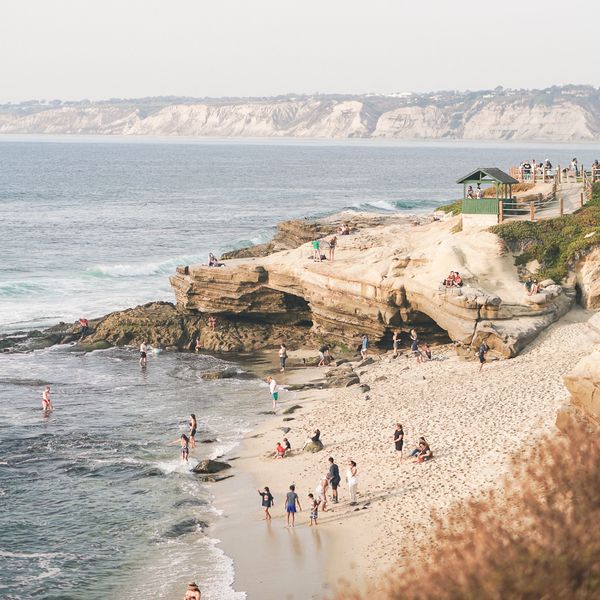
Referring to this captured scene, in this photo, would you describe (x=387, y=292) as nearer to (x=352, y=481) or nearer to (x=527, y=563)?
(x=352, y=481)

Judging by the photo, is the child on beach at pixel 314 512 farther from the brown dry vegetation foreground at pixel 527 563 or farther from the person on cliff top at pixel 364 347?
the person on cliff top at pixel 364 347

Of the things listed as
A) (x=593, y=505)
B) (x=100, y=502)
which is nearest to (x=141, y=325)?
(x=100, y=502)

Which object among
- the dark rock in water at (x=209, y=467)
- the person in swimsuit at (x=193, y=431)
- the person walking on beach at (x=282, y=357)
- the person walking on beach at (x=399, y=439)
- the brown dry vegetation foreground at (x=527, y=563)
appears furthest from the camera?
the person walking on beach at (x=282, y=357)

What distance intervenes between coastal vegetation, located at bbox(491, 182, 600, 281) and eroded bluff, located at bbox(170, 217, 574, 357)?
693 millimetres

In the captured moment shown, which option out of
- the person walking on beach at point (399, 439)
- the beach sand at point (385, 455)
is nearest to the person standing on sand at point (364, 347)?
the beach sand at point (385, 455)

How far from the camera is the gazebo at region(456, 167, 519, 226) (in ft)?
124

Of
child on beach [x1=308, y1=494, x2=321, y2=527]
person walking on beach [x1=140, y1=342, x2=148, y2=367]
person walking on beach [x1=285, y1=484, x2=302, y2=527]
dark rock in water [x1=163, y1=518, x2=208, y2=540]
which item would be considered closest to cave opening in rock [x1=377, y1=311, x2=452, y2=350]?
person walking on beach [x1=140, y1=342, x2=148, y2=367]

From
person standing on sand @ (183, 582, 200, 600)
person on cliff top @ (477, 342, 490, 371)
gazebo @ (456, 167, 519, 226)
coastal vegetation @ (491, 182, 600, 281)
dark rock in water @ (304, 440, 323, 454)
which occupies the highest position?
gazebo @ (456, 167, 519, 226)

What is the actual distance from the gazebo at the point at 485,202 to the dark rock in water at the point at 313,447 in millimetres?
14771

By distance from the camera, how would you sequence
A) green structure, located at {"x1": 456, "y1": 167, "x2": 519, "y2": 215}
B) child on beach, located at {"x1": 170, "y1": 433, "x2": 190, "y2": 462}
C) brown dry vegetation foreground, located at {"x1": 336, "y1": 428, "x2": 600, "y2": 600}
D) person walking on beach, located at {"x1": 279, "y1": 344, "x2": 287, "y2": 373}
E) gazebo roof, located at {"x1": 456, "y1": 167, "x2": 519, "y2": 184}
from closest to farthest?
brown dry vegetation foreground, located at {"x1": 336, "y1": 428, "x2": 600, "y2": 600}, child on beach, located at {"x1": 170, "y1": 433, "x2": 190, "y2": 462}, person walking on beach, located at {"x1": 279, "y1": 344, "x2": 287, "y2": 373}, gazebo roof, located at {"x1": 456, "y1": 167, "x2": 519, "y2": 184}, green structure, located at {"x1": 456, "y1": 167, "x2": 519, "y2": 215}

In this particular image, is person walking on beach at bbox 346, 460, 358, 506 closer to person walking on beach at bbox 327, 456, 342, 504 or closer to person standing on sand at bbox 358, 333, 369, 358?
person walking on beach at bbox 327, 456, 342, 504

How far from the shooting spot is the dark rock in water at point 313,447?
26.6 metres

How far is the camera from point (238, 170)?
152375 mm

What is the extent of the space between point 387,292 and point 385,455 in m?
10.8
